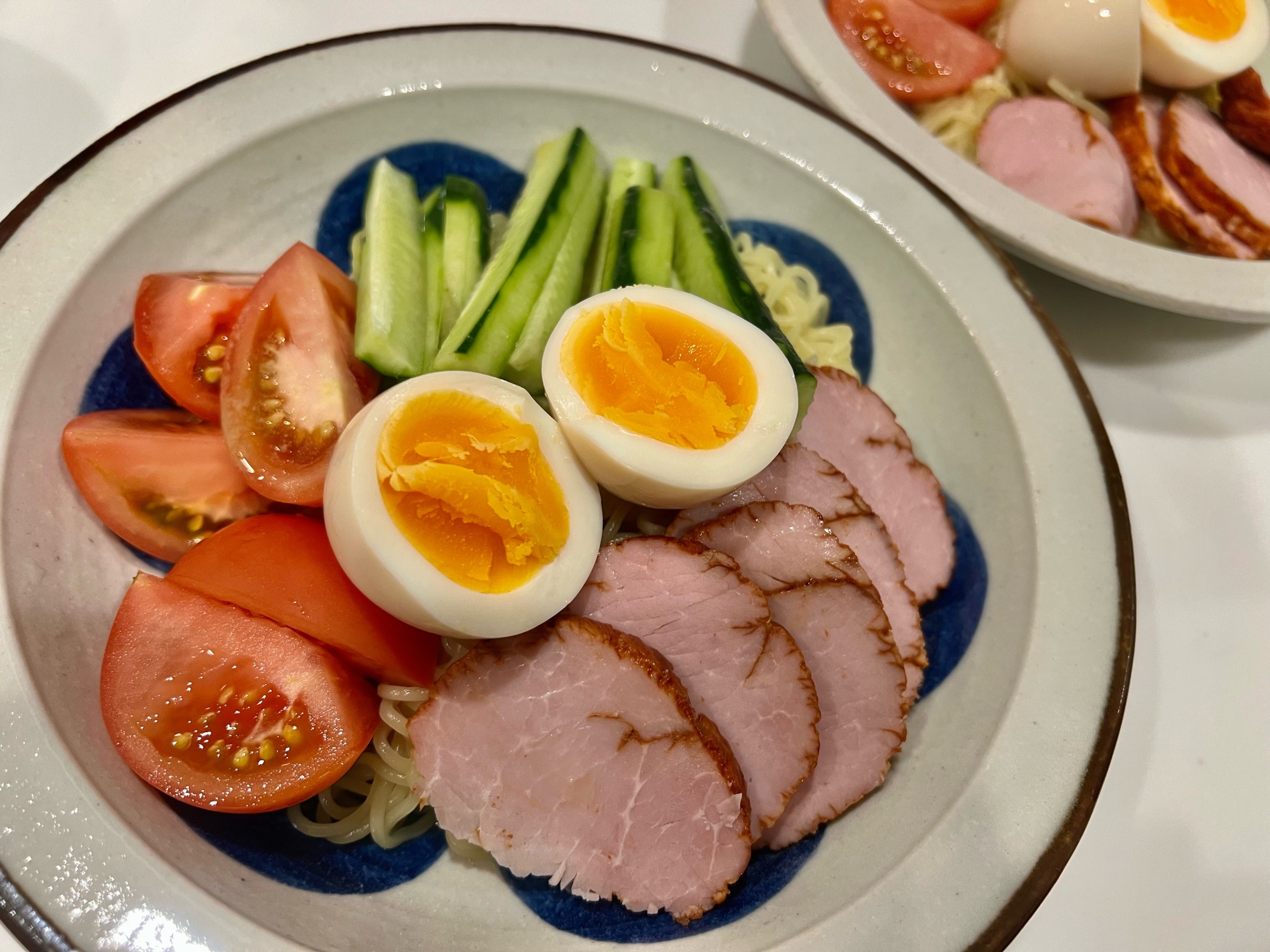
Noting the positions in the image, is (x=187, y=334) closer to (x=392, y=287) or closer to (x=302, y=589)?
(x=392, y=287)

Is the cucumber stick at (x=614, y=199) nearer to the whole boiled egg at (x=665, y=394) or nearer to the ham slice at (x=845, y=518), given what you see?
the whole boiled egg at (x=665, y=394)

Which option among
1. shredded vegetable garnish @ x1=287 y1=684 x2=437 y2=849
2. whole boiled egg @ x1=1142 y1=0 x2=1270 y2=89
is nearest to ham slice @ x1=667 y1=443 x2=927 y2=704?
shredded vegetable garnish @ x1=287 y1=684 x2=437 y2=849

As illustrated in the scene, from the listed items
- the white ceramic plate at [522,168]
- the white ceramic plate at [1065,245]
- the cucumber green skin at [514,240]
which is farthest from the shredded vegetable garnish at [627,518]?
the white ceramic plate at [1065,245]

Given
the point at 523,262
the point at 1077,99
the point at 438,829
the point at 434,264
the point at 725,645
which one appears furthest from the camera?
the point at 1077,99

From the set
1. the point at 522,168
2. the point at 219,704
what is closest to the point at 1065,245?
the point at 522,168

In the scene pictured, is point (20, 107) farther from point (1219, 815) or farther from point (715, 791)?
point (1219, 815)

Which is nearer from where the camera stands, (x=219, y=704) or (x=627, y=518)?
(x=219, y=704)
